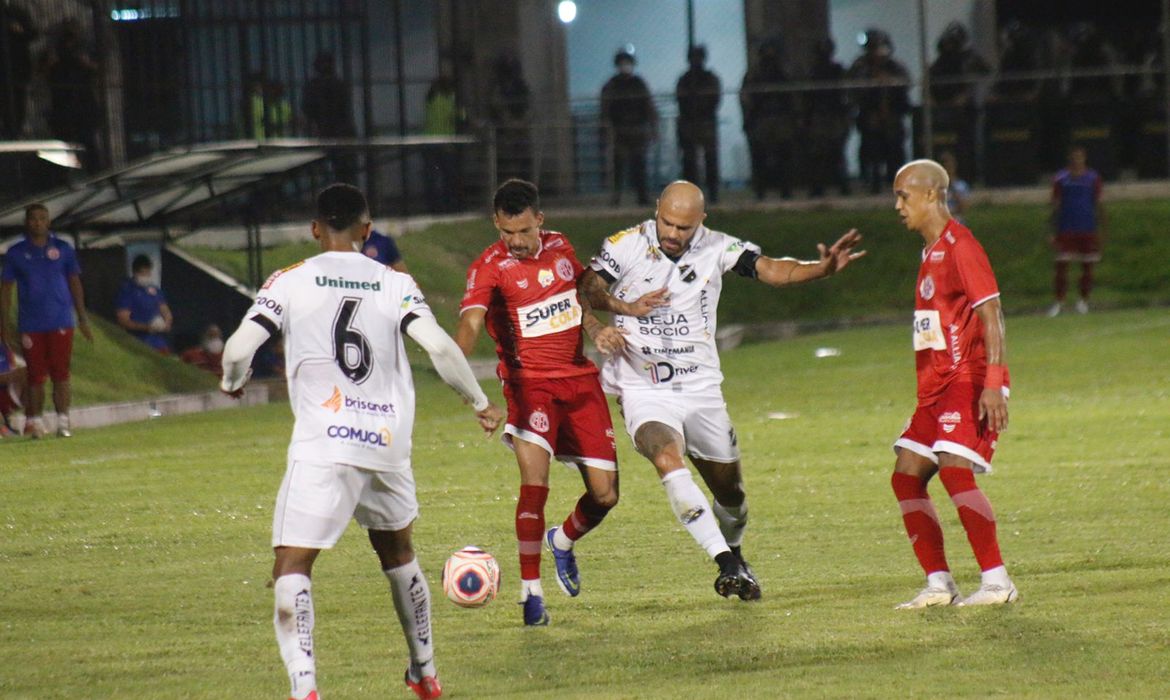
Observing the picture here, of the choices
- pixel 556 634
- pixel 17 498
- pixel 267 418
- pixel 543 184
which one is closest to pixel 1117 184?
pixel 543 184

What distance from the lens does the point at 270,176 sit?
20.8 metres

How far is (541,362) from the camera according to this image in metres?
8.15

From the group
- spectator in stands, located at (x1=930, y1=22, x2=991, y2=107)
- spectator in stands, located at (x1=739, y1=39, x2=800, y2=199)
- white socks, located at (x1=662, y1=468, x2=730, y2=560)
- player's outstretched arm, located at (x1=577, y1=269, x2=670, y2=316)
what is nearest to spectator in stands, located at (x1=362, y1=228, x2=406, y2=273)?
player's outstretched arm, located at (x1=577, y1=269, x2=670, y2=316)

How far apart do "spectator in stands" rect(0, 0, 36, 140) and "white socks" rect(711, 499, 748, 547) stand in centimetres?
1683

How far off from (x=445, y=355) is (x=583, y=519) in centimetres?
232

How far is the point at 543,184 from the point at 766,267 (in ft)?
69.1

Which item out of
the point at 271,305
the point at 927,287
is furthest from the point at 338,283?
the point at 927,287

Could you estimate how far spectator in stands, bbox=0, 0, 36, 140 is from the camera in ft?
74.5

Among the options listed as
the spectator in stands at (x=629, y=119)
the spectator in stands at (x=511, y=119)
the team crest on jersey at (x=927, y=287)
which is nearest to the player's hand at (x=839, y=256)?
the team crest on jersey at (x=927, y=287)

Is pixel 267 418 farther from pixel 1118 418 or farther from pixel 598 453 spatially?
pixel 598 453

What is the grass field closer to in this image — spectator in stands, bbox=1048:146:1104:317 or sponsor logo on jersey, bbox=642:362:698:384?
sponsor logo on jersey, bbox=642:362:698:384

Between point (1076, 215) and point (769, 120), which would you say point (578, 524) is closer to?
point (1076, 215)

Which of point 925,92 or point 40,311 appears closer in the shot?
point 40,311

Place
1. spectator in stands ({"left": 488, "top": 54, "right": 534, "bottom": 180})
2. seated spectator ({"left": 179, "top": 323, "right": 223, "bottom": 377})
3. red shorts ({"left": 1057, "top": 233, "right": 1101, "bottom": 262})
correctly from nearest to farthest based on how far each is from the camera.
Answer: seated spectator ({"left": 179, "top": 323, "right": 223, "bottom": 377})
red shorts ({"left": 1057, "top": 233, "right": 1101, "bottom": 262})
spectator in stands ({"left": 488, "top": 54, "right": 534, "bottom": 180})
